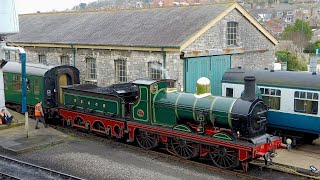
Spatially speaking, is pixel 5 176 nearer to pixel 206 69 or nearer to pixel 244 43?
pixel 206 69

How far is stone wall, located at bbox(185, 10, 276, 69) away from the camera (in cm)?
1917

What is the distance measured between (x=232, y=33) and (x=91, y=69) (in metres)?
7.78

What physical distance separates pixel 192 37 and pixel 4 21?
7.94 metres

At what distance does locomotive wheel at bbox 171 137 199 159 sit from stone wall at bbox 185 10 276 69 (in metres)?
5.80

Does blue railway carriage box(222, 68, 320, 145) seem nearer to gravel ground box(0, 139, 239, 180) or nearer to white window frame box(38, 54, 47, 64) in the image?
gravel ground box(0, 139, 239, 180)

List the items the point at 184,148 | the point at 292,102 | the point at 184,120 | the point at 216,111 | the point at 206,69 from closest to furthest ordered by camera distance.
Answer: the point at 216,111, the point at 184,148, the point at 184,120, the point at 292,102, the point at 206,69

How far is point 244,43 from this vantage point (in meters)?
21.4

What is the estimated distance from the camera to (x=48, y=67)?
18875mm

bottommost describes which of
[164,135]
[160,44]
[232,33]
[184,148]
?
[184,148]

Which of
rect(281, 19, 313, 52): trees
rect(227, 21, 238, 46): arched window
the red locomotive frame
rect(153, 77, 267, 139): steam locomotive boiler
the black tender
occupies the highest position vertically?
rect(281, 19, 313, 52): trees

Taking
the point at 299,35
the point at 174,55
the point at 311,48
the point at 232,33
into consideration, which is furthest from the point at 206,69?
the point at 299,35

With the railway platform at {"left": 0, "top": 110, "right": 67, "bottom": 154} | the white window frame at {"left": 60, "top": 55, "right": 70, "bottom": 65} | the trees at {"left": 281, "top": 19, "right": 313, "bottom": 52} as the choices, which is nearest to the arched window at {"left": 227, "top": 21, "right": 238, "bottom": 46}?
the white window frame at {"left": 60, "top": 55, "right": 70, "bottom": 65}

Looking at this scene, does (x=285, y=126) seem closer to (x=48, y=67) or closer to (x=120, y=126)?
(x=120, y=126)

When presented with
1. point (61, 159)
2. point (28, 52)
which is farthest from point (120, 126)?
point (28, 52)
